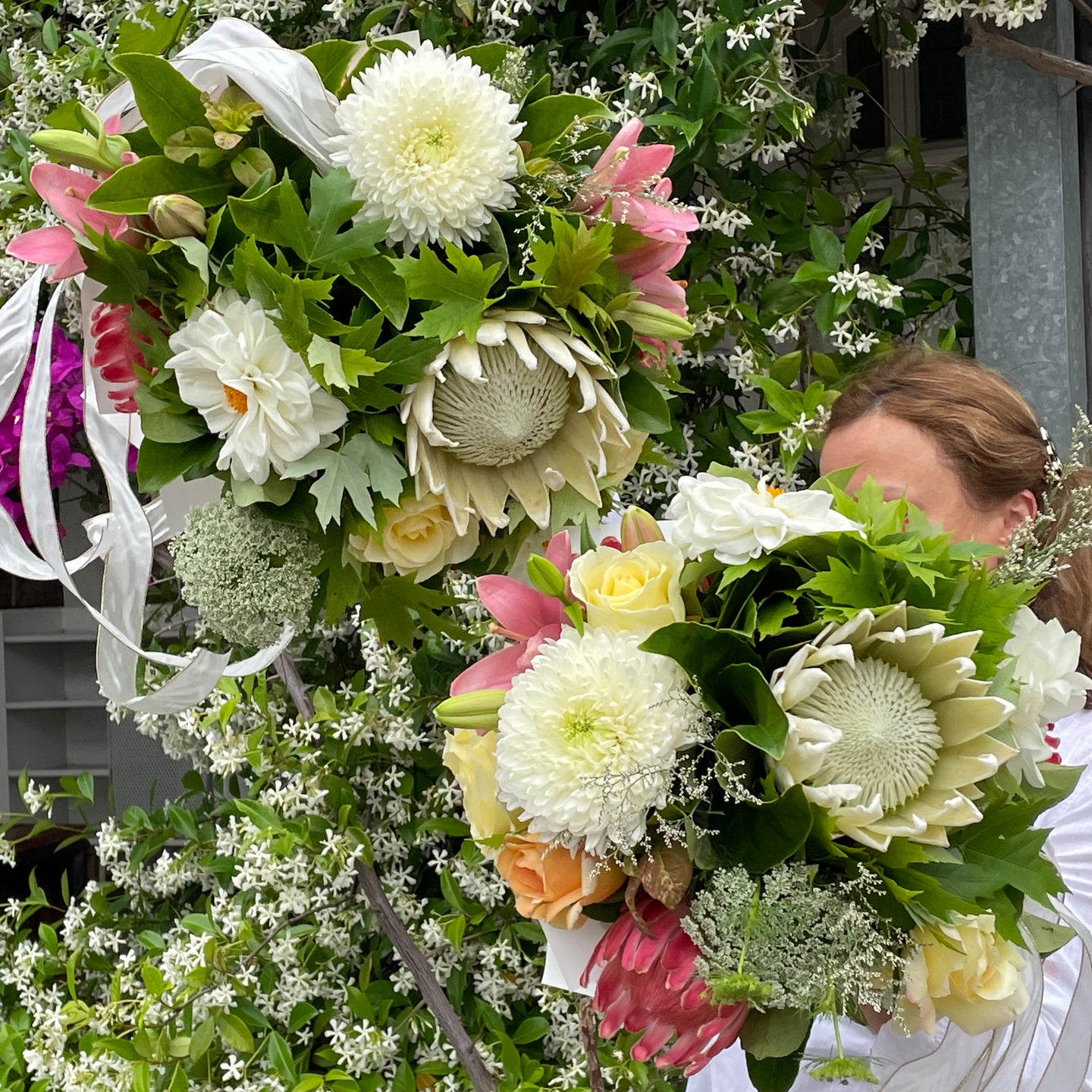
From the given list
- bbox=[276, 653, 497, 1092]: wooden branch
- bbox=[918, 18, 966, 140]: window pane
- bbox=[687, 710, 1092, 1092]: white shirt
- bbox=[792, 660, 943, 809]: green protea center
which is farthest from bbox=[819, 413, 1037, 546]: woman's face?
bbox=[918, 18, 966, 140]: window pane

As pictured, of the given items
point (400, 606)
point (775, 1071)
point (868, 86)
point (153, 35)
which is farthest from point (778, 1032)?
point (868, 86)

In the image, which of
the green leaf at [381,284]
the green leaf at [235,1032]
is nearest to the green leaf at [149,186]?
the green leaf at [381,284]

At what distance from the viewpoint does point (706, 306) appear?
1458mm

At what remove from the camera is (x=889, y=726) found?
60 centimetres

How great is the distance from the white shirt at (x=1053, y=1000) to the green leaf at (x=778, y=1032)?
0.50ft

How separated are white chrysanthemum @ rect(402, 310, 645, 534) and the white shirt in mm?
382

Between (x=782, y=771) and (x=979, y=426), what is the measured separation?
59 cm

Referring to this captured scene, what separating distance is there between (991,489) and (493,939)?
93 centimetres

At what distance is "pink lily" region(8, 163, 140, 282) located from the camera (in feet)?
2.43

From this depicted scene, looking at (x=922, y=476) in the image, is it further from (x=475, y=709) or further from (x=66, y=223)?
(x=66, y=223)

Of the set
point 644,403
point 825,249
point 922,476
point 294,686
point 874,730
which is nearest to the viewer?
point 874,730

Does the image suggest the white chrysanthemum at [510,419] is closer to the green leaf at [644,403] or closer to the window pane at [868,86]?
the green leaf at [644,403]

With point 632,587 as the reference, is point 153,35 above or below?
above

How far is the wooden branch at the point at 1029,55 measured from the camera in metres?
1.25
